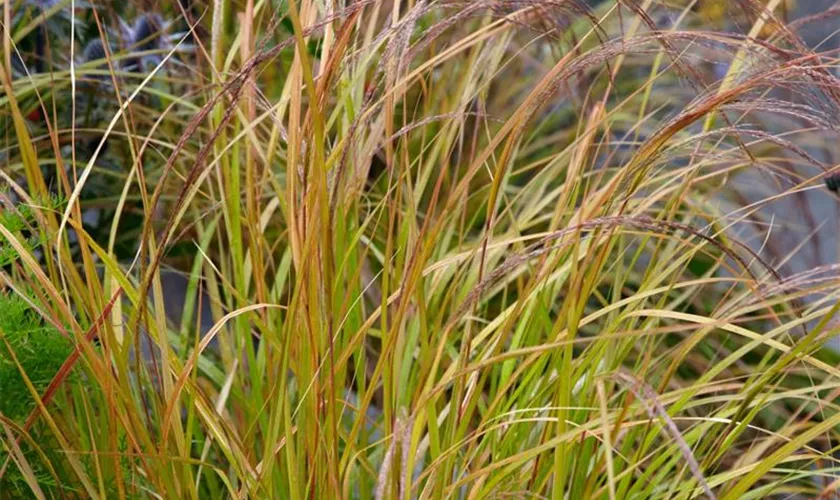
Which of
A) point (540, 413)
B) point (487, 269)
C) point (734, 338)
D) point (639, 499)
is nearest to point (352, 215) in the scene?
Answer: point (487, 269)

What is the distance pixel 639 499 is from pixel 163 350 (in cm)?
50

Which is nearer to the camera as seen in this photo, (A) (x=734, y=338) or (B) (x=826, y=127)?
(B) (x=826, y=127)

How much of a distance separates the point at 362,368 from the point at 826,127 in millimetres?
551

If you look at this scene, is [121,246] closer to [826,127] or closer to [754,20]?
[754,20]

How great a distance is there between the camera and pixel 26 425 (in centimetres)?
108

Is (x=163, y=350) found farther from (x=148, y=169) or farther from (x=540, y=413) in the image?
(x=148, y=169)

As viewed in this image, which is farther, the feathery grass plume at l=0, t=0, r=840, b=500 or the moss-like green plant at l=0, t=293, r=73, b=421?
the moss-like green plant at l=0, t=293, r=73, b=421

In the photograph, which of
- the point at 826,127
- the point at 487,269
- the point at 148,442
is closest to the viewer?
the point at 826,127

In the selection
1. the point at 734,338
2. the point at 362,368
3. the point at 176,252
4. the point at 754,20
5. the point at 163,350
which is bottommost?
the point at 734,338

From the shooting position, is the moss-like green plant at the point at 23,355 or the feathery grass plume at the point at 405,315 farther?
the moss-like green plant at the point at 23,355

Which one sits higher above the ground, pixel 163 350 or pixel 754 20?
pixel 754 20

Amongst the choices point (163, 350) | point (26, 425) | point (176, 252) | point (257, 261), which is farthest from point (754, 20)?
point (176, 252)

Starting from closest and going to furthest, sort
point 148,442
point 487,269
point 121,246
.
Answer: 1. point 148,442
2. point 487,269
3. point 121,246

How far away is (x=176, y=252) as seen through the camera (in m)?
2.09
